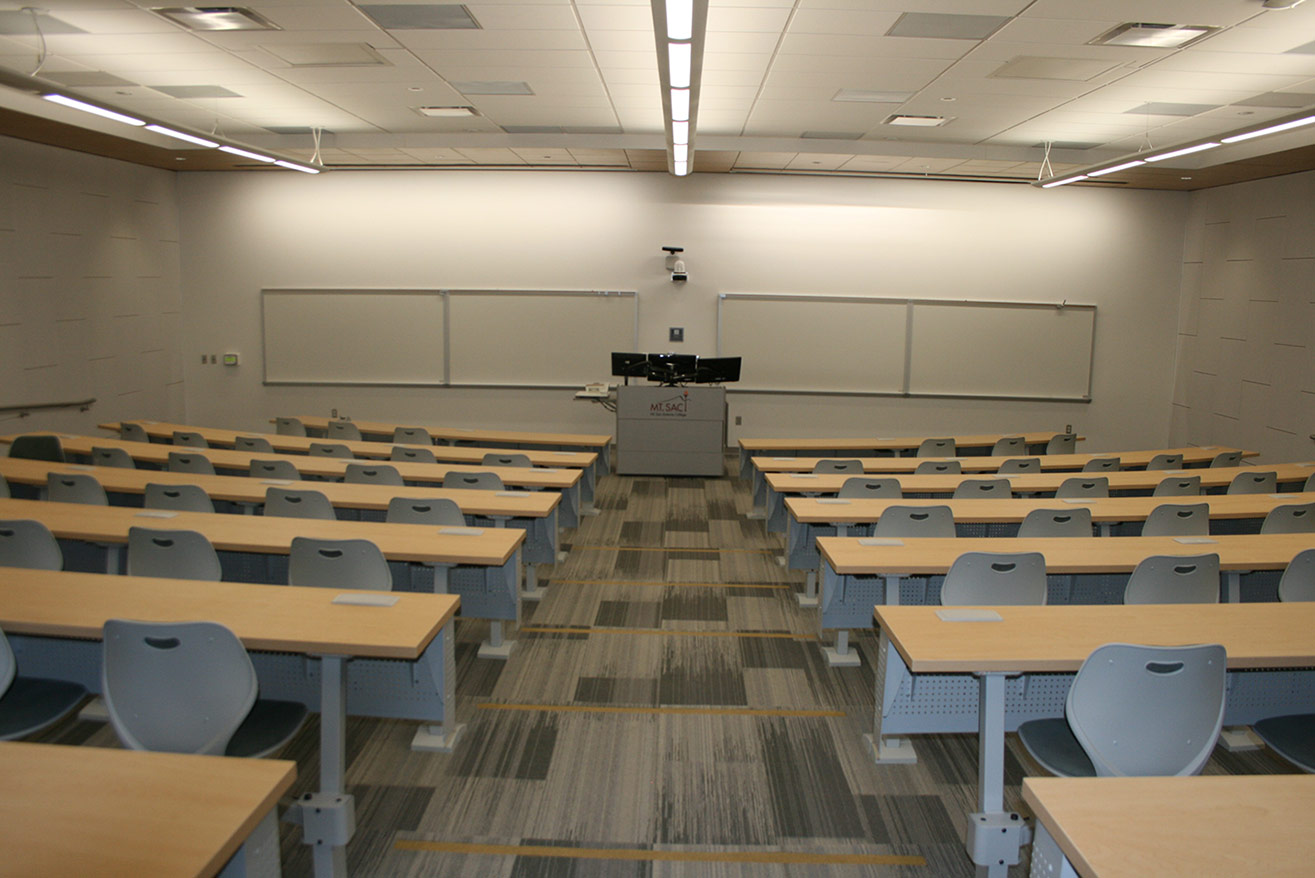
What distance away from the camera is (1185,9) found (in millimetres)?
4285

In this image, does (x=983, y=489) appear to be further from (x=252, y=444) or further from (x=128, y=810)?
(x=252, y=444)

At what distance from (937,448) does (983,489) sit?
2.32m

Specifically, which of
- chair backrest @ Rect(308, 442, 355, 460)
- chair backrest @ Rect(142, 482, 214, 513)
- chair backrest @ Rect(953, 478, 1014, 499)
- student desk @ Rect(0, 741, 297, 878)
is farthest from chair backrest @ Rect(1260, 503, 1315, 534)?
chair backrest @ Rect(308, 442, 355, 460)

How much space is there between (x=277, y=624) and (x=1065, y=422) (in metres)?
10.5

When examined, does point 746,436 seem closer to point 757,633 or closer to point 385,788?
point 757,633

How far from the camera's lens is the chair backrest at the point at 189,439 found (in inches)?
268

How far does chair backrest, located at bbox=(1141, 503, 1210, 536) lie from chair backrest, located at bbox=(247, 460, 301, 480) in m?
5.18

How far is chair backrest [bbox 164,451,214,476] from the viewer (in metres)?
5.51

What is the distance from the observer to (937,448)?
24.7 feet

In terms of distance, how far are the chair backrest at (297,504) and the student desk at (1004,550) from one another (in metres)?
2.57

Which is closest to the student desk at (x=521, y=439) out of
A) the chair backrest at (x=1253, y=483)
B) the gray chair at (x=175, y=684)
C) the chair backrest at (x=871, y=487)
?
the chair backrest at (x=871, y=487)

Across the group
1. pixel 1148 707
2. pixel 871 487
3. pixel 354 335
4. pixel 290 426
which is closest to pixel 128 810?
pixel 1148 707

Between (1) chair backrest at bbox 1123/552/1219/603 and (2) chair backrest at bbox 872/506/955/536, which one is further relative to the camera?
(2) chair backrest at bbox 872/506/955/536

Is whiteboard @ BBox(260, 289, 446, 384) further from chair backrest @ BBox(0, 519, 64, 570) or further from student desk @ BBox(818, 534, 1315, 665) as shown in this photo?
student desk @ BBox(818, 534, 1315, 665)
